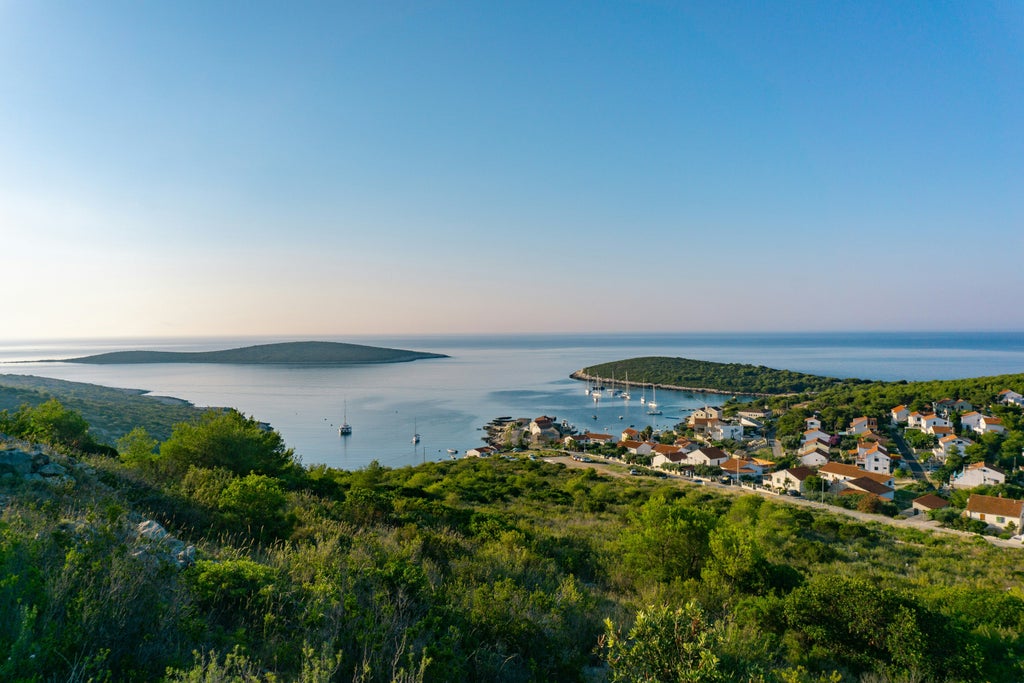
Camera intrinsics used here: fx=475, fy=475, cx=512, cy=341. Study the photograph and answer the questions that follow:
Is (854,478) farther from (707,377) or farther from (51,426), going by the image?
(707,377)

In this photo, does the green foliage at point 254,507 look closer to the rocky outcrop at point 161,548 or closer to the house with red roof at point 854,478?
the rocky outcrop at point 161,548

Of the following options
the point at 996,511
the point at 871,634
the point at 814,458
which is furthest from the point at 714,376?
the point at 871,634

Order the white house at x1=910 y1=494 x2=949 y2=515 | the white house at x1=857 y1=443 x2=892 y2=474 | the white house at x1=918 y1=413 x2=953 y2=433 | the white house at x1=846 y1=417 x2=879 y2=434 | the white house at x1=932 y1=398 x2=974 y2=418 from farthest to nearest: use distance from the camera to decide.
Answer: the white house at x1=932 y1=398 x2=974 y2=418, the white house at x1=846 y1=417 x2=879 y2=434, the white house at x1=918 y1=413 x2=953 y2=433, the white house at x1=857 y1=443 x2=892 y2=474, the white house at x1=910 y1=494 x2=949 y2=515

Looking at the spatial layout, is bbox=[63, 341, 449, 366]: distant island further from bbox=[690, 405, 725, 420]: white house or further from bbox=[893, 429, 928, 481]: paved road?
bbox=[893, 429, 928, 481]: paved road

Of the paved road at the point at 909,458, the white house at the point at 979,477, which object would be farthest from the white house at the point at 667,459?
the white house at the point at 979,477

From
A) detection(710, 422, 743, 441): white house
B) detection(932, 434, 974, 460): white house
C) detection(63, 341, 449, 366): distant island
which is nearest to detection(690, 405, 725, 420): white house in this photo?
detection(710, 422, 743, 441): white house

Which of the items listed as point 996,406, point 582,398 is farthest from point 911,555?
point 582,398
